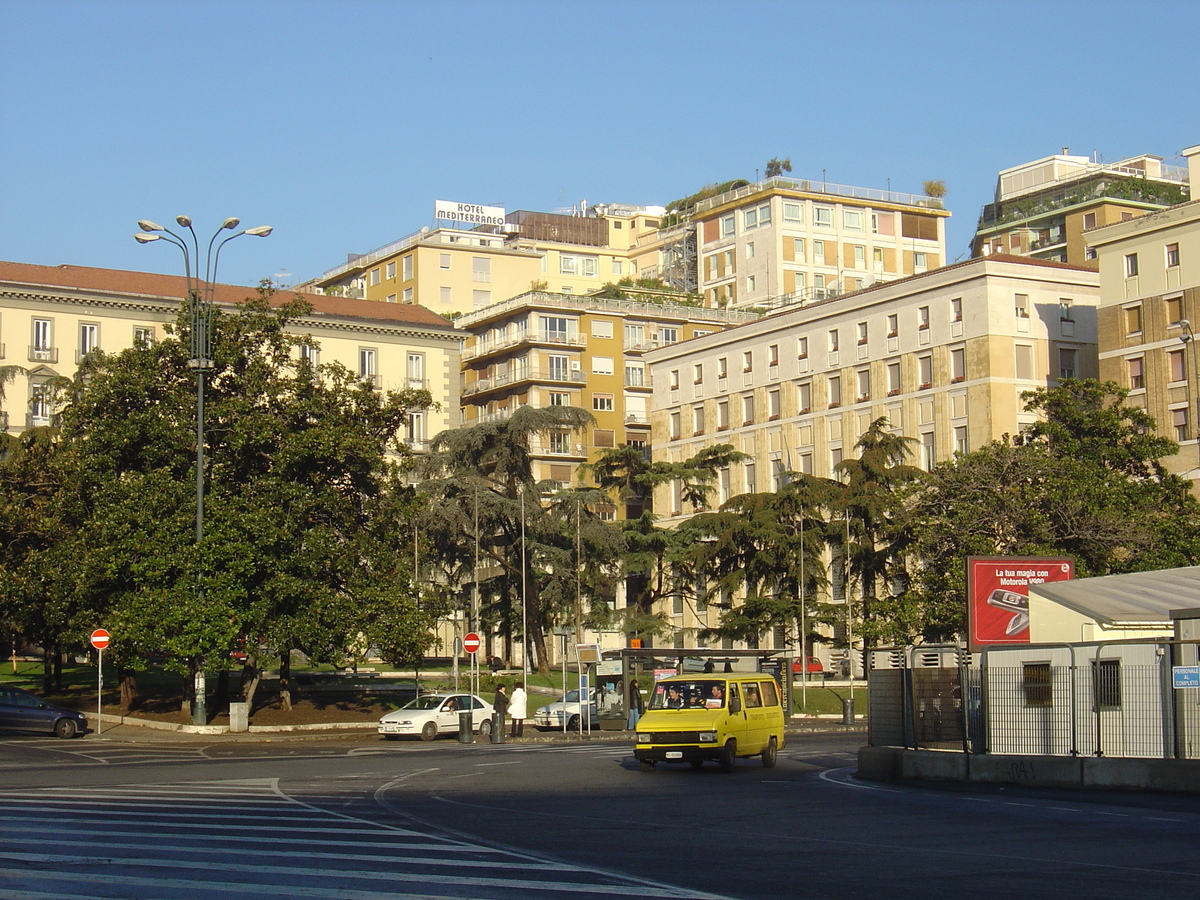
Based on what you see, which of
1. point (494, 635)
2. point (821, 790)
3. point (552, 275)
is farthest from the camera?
point (552, 275)

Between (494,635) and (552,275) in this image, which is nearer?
(494,635)

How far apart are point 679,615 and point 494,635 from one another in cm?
1706

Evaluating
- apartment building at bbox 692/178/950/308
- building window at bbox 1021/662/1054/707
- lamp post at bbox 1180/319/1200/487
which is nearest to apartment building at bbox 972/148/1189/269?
apartment building at bbox 692/178/950/308

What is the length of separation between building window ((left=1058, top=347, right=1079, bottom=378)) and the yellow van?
49.6 m

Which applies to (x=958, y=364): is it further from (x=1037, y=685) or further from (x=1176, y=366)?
(x=1037, y=685)

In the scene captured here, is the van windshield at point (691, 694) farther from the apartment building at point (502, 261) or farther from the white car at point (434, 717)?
the apartment building at point (502, 261)

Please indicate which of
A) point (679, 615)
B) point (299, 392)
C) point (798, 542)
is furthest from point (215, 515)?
point (679, 615)

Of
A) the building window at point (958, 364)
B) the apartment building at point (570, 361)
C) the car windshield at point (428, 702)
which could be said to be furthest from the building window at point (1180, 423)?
the apartment building at point (570, 361)

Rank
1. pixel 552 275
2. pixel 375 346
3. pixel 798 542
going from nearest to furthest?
pixel 798 542 < pixel 375 346 < pixel 552 275

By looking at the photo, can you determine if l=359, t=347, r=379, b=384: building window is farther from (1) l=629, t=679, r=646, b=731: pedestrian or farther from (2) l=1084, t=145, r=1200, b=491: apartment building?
(1) l=629, t=679, r=646, b=731: pedestrian

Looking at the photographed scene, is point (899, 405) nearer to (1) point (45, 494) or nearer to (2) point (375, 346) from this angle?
(2) point (375, 346)

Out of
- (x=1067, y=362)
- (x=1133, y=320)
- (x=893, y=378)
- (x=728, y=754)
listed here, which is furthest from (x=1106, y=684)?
(x=893, y=378)

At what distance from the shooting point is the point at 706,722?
993 inches

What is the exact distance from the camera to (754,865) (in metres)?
12.3
